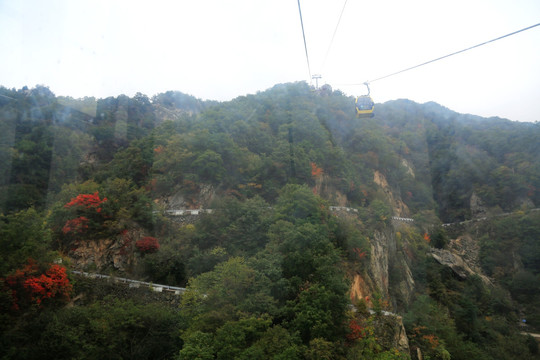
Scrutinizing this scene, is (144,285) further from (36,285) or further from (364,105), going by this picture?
(364,105)

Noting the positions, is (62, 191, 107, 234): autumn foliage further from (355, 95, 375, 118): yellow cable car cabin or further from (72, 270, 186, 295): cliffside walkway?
(355, 95, 375, 118): yellow cable car cabin

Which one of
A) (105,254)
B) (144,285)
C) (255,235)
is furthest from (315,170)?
(105,254)

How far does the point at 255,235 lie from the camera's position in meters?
14.7

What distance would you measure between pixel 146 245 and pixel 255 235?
522 cm

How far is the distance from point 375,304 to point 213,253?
288 inches

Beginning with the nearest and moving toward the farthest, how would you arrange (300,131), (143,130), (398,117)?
(300,131) → (143,130) → (398,117)

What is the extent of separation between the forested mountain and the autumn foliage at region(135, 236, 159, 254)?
0.47ft

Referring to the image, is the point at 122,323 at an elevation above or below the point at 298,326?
above

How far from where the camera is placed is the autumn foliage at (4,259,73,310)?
9461 millimetres

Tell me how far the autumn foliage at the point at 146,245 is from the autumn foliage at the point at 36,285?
3723mm

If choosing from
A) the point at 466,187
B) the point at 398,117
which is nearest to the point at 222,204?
the point at 466,187

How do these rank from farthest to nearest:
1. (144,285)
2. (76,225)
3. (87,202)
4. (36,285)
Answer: (87,202), (76,225), (144,285), (36,285)

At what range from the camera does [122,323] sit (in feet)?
31.7

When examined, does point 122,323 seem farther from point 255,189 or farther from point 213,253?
point 255,189
